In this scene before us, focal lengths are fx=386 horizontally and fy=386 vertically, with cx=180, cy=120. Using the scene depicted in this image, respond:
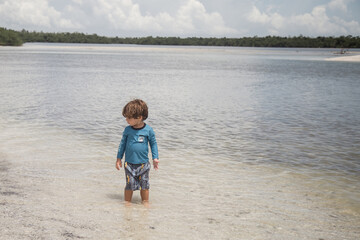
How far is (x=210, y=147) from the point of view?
9.05 metres

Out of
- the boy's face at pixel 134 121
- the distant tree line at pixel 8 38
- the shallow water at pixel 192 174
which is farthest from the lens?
the distant tree line at pixel 8 38

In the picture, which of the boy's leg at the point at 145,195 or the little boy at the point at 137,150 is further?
the boy's leg at the point at 145,195

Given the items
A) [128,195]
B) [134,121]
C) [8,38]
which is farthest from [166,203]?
[8,38]

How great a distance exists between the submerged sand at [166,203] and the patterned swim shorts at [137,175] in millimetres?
A: 309

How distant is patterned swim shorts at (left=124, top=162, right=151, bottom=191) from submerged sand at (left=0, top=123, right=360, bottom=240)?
0.31 meters

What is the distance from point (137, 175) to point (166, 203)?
667 millimetres

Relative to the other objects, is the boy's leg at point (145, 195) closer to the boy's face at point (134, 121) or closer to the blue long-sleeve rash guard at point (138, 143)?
the blue long-sleeve rash guard at point (138, 143)

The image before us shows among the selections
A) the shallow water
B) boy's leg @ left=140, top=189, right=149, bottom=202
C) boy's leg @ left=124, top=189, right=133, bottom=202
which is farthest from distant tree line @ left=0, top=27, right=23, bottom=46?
boy's leg @ left=140, top=189, right=149, bottom=202

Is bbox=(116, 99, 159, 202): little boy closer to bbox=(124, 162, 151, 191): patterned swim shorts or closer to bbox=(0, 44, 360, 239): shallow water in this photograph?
bbox=(124, 162, 151, 191): patterned swim shorts

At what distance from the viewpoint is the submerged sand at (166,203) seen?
4.50 meters

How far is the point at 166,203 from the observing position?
5.46m

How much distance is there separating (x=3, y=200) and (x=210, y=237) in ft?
9.23

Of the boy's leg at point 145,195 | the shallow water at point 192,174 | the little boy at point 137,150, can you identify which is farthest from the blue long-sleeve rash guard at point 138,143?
the shallow water at point 192,174

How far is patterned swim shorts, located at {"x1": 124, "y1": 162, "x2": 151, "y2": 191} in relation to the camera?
5.10m
